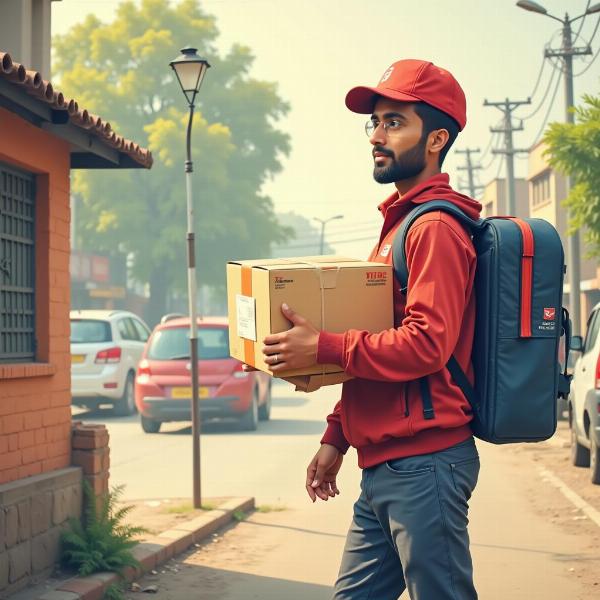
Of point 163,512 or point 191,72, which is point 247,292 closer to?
point 163,512

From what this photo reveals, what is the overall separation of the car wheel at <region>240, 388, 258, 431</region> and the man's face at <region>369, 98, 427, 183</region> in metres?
14.8

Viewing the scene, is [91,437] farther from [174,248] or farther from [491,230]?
[174,248]

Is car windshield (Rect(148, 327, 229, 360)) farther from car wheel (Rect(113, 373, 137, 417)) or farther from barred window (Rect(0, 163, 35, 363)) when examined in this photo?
barred window (Rect(0, 163, 35, 363))

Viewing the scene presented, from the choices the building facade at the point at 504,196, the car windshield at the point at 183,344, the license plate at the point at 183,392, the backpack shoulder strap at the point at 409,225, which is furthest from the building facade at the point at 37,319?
the building facade at the point at 504,196

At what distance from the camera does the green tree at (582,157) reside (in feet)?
55.4

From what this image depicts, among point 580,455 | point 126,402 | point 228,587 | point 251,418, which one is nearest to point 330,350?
point 228,587

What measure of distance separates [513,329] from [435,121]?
2.17 ft

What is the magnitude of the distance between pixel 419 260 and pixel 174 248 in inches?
2101

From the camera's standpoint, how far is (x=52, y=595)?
260 inches

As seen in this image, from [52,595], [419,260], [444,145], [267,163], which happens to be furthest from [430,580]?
[267,163]

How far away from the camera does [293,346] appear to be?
11.2 feet

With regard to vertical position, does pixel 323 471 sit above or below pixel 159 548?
above

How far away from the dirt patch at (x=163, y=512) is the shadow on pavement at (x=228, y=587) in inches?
36.9

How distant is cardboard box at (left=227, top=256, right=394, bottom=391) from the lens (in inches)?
137
